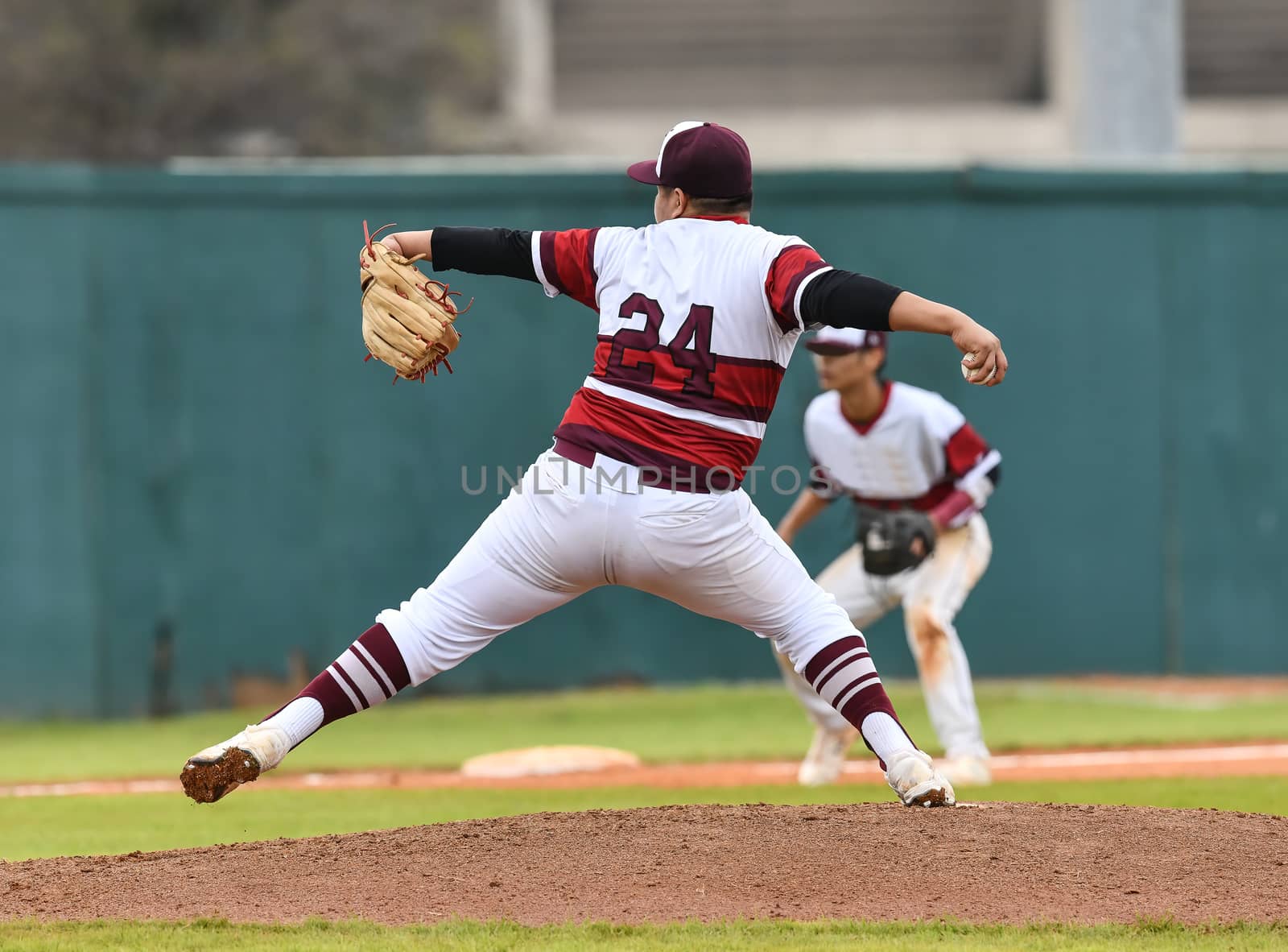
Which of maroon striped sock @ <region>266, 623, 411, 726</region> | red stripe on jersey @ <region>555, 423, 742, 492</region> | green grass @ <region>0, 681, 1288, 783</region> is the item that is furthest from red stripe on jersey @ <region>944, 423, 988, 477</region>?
maroon striped sock @ <region>266, 623, 411, 726</region>

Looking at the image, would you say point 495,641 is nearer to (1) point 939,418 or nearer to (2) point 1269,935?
(1) point 939,418

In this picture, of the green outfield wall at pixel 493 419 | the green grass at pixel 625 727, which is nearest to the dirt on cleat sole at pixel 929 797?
the green grass at pixel 625 727

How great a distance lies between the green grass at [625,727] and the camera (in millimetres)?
8172

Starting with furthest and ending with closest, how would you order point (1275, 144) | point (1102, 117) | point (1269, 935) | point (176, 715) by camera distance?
point (1275, 144)
point (1102, 117)
point (176, 715)
point (1269, 935)

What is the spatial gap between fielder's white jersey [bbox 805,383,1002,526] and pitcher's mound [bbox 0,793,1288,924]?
231cm

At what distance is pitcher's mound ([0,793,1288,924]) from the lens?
370 cm

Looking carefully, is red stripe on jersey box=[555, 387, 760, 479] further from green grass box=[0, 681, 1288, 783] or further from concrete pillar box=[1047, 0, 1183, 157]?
concrete pillar box=[1047, 0, 1183, 157]

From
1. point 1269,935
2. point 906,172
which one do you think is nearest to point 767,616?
point 1269,935

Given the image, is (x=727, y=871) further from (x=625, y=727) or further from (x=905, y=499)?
(x=625, y=727)

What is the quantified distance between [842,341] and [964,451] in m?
0.68

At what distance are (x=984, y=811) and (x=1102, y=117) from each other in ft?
31.9

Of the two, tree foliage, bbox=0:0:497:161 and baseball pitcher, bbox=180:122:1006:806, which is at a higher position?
tree foliage, bbox=0:0:497:161

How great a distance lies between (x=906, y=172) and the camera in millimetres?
10523

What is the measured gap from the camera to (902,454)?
6.67m
